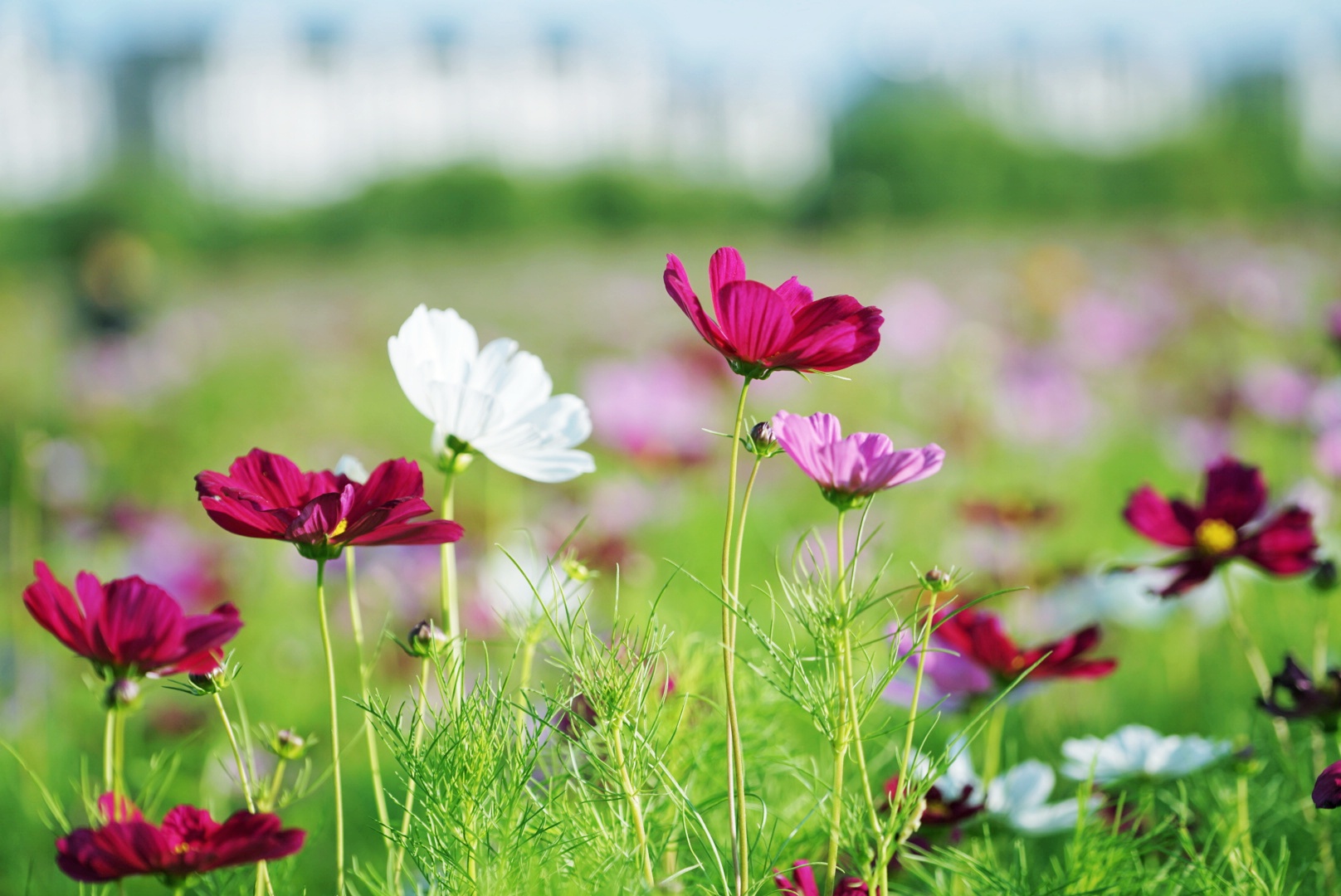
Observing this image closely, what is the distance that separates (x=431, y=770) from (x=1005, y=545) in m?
0.80

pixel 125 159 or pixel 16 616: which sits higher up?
pixel 16 616

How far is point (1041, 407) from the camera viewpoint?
5.24 ft

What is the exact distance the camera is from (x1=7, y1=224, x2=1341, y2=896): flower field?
422 mm

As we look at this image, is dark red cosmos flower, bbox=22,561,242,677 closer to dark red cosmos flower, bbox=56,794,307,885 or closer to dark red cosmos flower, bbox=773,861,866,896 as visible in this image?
dark red cosmos flower, bbox=56,794,307,885

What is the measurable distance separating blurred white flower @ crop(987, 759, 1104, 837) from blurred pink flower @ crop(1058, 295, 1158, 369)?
1435 mm

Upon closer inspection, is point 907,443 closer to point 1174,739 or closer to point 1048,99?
point 1174,739

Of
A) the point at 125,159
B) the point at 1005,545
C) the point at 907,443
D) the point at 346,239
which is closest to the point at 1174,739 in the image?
the point at 1005,545

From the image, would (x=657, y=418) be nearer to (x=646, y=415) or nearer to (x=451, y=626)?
(x=646, y=415)

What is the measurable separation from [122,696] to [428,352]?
18cm

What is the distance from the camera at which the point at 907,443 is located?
1.56 meters

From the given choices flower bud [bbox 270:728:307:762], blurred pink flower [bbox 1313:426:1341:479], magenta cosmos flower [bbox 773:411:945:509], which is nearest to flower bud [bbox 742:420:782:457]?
magenta cosmos flower [bbox 773:411:945:509]

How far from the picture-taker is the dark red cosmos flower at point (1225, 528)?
0.56 m

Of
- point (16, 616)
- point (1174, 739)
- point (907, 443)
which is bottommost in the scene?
point (16, 616)

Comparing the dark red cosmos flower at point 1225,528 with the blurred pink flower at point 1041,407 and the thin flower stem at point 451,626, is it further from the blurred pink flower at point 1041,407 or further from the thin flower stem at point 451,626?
the blurred pink flower at point 1041,407
